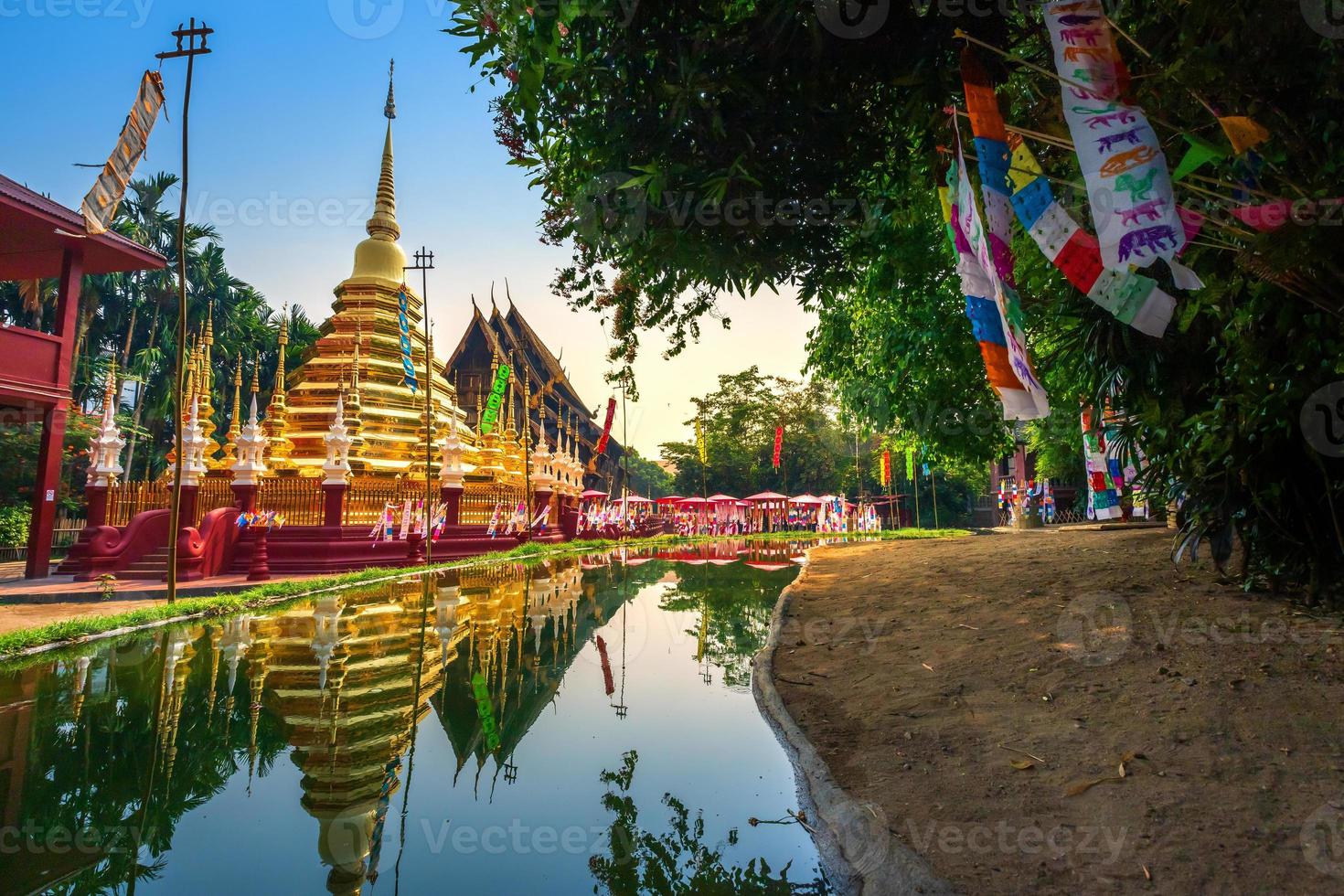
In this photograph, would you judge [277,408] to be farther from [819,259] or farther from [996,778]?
[996,778]

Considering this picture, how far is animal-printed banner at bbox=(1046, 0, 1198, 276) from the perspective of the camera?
138 inches

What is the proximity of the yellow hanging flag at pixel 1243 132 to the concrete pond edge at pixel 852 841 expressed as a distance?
151 inches

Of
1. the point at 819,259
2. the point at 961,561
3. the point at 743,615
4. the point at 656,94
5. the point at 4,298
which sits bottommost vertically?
the point at 743,615

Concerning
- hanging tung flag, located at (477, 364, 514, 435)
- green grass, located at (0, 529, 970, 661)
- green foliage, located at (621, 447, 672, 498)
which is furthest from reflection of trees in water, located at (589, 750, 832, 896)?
green foliage, located at (621, 447, 672, 498)

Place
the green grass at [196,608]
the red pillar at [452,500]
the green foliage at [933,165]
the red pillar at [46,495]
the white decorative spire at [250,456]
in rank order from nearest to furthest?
1. the green foliage at [933,165]
2. the green grass at [196,608]
3. the red pillar at [46,495]
4. the white decorative spire at [250,456]
5. the red pillar at [452,500]

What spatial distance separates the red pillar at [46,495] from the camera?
1349cm

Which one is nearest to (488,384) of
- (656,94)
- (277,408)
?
(277,408)

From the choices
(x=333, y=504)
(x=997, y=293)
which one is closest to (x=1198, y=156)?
(x=997, y=293)

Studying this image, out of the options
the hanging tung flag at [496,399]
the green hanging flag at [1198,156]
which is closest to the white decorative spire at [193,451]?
the hanging tung flag at [496,399]

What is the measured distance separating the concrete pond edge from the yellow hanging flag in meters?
3.82

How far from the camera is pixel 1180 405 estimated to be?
6.05 metres

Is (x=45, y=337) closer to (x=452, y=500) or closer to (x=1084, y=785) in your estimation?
(x=452, y=500)

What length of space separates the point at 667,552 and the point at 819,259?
57.1 feet

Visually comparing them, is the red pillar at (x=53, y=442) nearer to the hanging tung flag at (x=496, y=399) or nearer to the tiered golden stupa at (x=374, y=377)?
the tiered golden stupa at (x=374, y=377)
